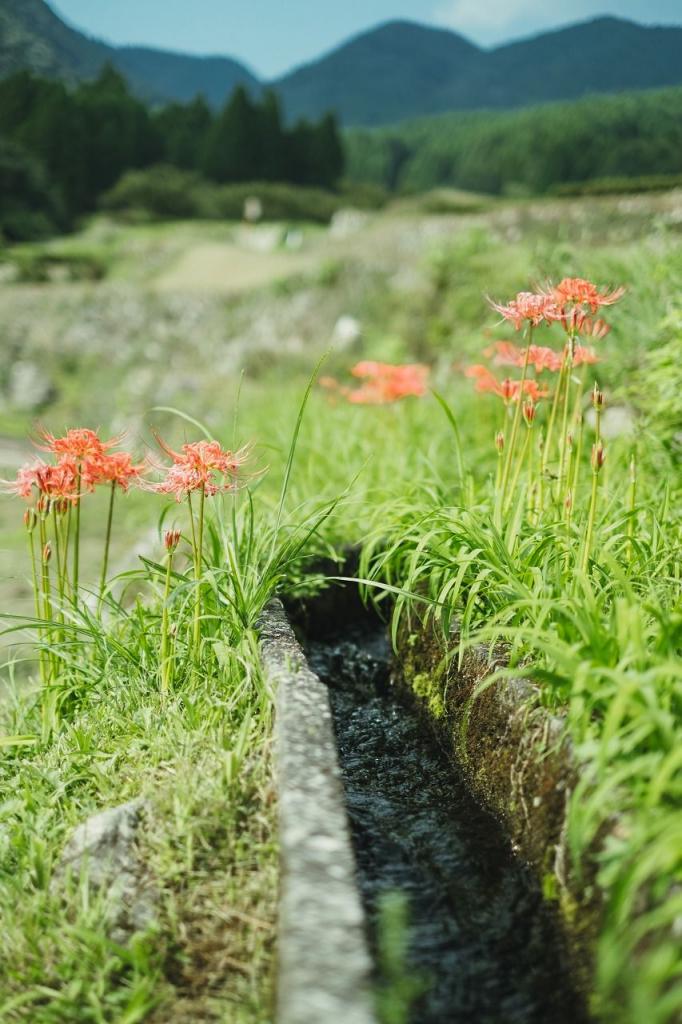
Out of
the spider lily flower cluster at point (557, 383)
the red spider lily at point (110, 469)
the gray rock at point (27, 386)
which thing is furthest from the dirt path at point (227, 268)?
the red spider lily at point (110, 469)

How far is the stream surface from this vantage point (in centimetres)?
158

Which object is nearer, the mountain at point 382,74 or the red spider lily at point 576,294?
the red spider lily at point 576,294

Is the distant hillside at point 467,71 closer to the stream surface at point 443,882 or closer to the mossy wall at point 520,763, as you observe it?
the mossy wall at point 520,763

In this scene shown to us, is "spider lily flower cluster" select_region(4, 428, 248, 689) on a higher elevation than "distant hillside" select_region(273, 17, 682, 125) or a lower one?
lower

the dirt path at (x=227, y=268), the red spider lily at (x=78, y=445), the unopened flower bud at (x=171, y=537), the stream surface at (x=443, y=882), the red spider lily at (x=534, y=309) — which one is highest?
the dirt path at (x=227, y=268)

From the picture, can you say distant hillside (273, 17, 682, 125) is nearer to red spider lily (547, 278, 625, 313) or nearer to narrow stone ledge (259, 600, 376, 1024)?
red spider lily (547, 278, 625, 313)

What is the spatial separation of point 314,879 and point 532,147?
2355 cm

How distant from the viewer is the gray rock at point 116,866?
1734 millimetres

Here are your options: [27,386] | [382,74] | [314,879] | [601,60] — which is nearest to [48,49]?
[27,386]

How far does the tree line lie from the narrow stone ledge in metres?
18.3

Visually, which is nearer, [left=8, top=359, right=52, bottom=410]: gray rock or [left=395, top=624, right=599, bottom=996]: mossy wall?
[left=395, top=624, right=599, bottom=996]: mossy wall

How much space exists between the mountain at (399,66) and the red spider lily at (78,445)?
9336 millimetres

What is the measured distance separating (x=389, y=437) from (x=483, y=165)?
90.6 ft

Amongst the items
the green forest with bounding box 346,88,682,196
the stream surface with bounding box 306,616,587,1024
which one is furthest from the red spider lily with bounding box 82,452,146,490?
the green forest with bounding box 346,88,682,196
